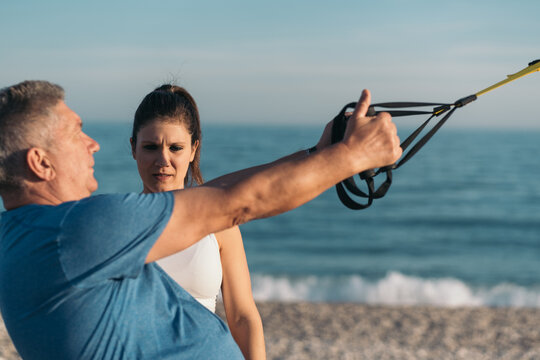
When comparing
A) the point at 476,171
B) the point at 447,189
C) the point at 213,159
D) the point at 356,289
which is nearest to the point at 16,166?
the point at 356,289

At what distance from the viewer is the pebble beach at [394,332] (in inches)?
284

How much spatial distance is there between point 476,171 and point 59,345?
3477 cm

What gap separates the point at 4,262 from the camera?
157 centimetres

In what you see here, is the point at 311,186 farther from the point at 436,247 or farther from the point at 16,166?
the point at 436,247

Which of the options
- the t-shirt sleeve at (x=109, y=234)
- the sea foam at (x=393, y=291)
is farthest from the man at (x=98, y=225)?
the sea foam at (x=393, y=291)

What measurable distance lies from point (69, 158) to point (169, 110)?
112 centimetres

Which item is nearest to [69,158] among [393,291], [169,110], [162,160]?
[162,160]

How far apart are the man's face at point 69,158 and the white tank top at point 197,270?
695 millimetres

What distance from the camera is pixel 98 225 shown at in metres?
1.45

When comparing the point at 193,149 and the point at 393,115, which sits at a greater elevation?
the point at 393,115

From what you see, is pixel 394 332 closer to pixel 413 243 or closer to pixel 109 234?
pixel 109 234

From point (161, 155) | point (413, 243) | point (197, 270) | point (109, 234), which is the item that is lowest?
point (413, 243)

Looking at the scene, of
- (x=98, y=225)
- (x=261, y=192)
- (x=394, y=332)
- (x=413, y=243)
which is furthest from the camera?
(x=413, y=243)

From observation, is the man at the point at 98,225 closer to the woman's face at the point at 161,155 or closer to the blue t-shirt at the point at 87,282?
the blue t-shirt at the point at 87,282
